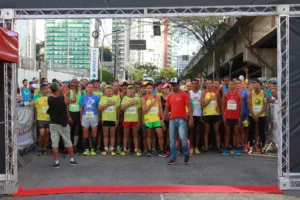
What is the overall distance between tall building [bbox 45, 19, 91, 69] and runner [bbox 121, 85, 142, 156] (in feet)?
297

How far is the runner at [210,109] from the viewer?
10.6 metres

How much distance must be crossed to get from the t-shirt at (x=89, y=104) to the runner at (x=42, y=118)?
3.24 feet

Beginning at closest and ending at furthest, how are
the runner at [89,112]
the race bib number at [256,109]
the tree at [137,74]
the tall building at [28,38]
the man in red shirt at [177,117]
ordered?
the man in red shirt at [177,117] → the runner at [89,112] → the race bib number at [256,109] → the tall building at [28,38] → the tree at [137,74]

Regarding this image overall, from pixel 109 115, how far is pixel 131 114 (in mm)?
602

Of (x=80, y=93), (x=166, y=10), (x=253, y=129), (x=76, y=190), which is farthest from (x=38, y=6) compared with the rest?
(x=253, y=129)

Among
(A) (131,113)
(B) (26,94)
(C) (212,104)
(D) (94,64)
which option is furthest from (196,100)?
(D) (94,64)

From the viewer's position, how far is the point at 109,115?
34.8 ft

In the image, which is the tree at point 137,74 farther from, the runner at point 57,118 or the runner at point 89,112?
the runner at point 57,118

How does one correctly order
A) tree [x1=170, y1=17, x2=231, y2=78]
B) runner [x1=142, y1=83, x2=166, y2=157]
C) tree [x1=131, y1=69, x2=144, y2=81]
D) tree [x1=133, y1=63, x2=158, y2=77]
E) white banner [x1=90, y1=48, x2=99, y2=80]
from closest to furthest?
runner [x1=142, y1=83, x2=166, y2=157], white banner [x1=90, y1=48, x2=99, y2=80], tree [x1=170, y1=17, x2=231, y2=78], tree [x1=131, y1=69, x2=144, y2=81], tree [x1=133, y1=63, x2=158, y2=77]

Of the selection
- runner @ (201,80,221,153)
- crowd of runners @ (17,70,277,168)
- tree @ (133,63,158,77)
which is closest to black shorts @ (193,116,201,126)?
crowd of runners @ (17,70,277,168)

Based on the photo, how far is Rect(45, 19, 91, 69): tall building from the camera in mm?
101750

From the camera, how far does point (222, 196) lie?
6.73 metres

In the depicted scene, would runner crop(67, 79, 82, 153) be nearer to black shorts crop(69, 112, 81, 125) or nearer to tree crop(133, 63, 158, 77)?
black shorts crop(69, 112, 81, 125)

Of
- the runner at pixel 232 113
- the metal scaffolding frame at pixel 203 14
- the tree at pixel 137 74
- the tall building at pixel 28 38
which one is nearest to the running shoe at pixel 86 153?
the metal scaffolding frame at pixel 203 14
